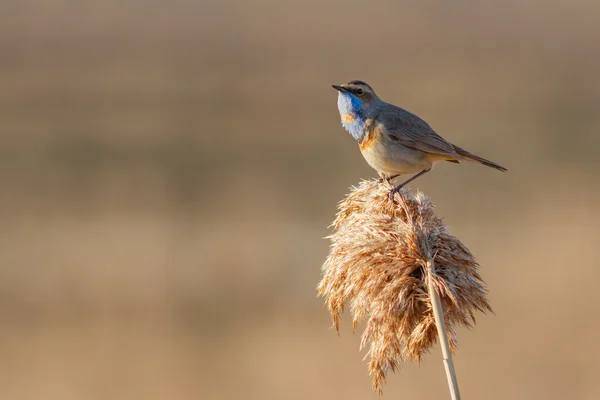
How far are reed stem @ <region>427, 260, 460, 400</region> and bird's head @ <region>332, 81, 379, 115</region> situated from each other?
252 cm

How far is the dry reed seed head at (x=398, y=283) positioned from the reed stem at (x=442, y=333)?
3cm

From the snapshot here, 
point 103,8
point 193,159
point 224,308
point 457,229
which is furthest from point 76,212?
point 103,8

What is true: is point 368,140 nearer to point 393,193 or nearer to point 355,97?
point 355,97

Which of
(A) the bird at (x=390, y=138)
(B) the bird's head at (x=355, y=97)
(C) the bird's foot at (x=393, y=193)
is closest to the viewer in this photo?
(C) the bird's foot at (x=393, y=193)

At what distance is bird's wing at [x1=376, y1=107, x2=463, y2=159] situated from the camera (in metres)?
5.86

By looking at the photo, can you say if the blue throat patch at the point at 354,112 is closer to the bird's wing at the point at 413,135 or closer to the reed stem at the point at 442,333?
the bird's wing at the point at 413,135

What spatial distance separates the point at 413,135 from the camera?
19.3ft

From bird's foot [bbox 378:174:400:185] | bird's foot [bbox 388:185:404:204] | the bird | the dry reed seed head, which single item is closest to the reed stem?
the dry reed seed head

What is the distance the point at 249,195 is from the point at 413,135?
14161mm

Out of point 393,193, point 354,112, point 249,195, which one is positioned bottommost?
point 393,193

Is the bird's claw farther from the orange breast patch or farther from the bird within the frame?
the orange breast patch

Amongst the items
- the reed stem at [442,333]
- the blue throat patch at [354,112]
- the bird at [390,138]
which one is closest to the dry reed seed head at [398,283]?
the reed stem at [442,333]

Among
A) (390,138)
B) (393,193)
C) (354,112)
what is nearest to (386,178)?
(390,138)

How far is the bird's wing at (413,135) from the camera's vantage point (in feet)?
19.2
